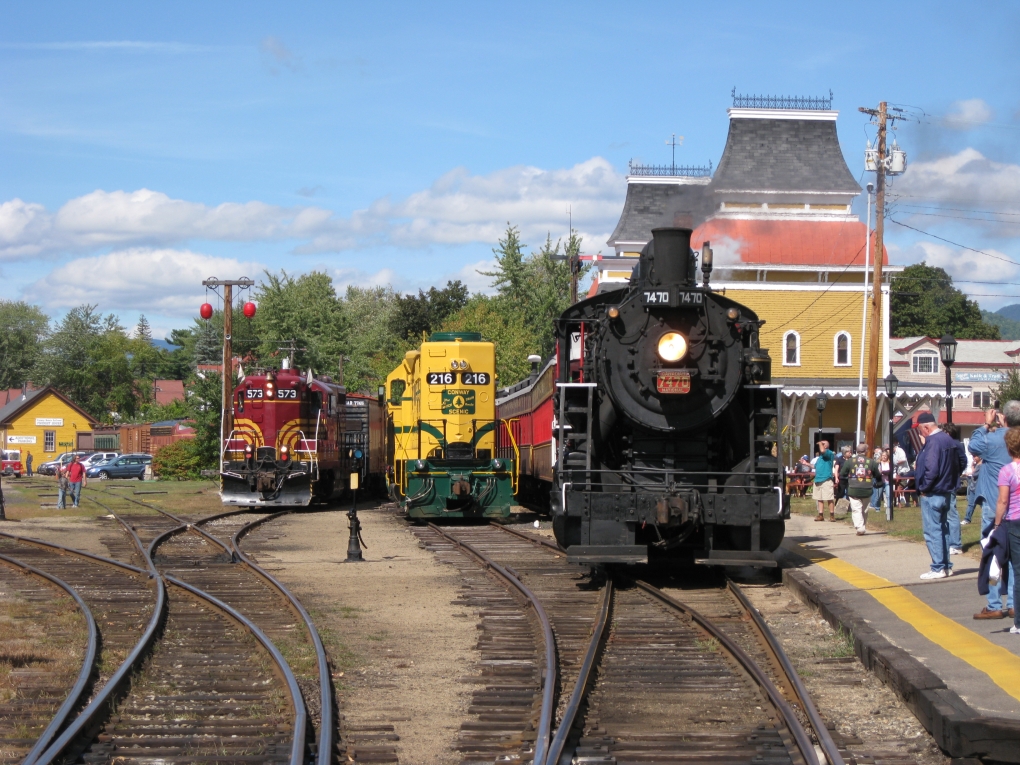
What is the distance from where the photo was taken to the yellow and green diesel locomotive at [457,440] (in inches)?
877

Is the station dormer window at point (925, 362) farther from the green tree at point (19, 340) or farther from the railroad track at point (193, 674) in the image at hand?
the green tree at point (19, 340)

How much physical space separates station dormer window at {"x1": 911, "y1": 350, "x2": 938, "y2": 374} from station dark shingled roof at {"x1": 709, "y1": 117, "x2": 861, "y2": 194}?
22.4 meters

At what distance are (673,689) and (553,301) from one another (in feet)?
171

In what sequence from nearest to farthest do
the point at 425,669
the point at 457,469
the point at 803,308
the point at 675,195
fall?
the point at 425,669 < the point at 675,195 < the point at 457,469 < the point at 803,308

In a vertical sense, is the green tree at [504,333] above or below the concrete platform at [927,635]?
above

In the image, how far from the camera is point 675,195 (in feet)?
58.4

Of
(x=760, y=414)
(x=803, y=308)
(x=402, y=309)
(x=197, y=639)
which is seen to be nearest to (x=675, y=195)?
(x=760, y=414)

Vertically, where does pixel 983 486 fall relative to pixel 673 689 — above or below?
above

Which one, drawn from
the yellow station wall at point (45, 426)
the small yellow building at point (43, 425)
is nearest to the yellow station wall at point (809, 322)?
the small yellow building at point (43, 425)

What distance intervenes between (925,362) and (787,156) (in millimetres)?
23680

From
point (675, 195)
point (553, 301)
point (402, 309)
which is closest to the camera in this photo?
point (675, 195)

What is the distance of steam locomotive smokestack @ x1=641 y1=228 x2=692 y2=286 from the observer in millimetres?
12711

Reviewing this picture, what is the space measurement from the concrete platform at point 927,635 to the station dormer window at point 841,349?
28.4m

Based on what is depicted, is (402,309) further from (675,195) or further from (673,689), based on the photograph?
(673,689)
